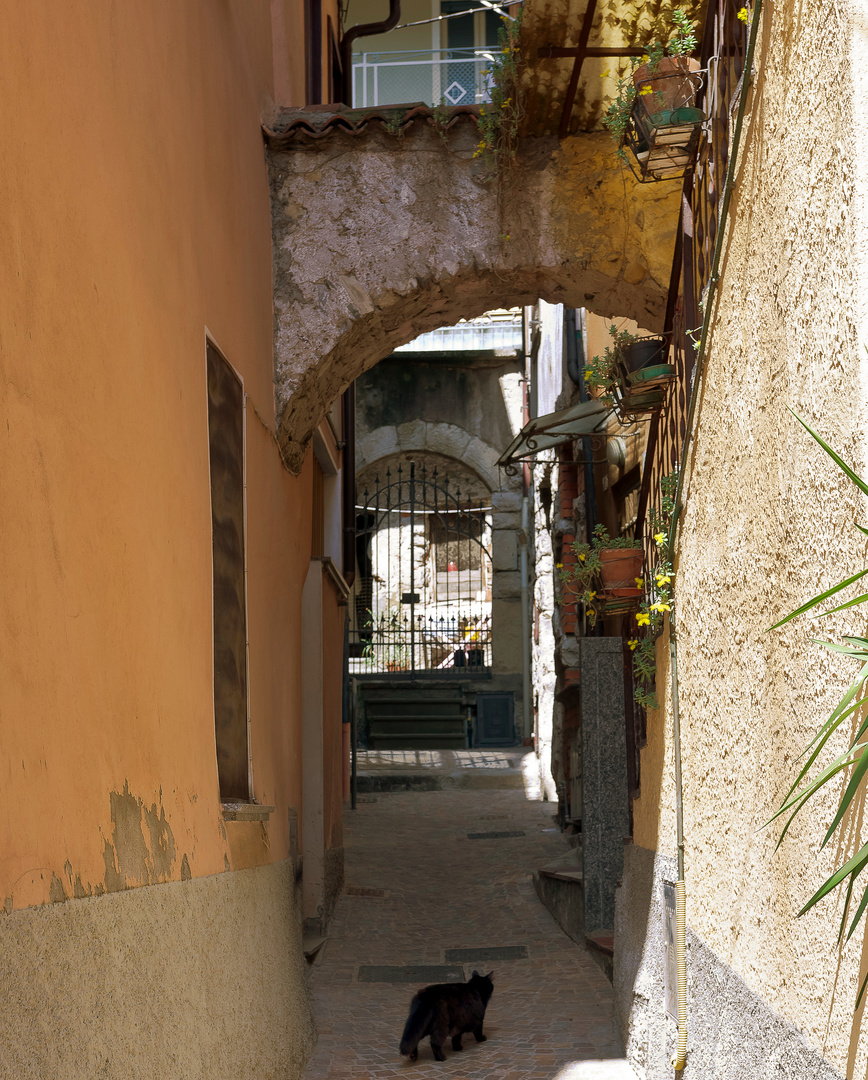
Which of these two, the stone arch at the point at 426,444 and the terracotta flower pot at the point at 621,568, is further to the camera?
the stone arch at the point at 426,444

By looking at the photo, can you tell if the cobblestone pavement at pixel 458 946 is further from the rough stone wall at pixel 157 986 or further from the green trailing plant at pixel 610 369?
the green trailing plant at pixel 610 369

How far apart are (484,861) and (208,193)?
19.6 feet

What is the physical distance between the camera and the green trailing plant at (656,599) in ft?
13.1

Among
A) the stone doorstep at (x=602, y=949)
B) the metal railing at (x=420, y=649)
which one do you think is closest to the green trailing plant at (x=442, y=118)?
the stone doorstep at (x=602, y=949)

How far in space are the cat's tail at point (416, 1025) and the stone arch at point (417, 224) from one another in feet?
9.50

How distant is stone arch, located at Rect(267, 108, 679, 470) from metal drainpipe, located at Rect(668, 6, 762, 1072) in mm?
2230

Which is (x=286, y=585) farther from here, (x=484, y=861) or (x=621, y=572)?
(x=484, y=861)

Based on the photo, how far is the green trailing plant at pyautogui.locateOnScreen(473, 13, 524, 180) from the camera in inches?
199

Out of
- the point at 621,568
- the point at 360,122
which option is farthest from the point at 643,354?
the point at 360,122

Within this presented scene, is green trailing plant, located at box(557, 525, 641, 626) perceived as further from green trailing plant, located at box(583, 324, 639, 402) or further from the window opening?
the window opening

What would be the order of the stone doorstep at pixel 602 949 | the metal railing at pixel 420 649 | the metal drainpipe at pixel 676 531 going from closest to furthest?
the metal drainpipe at pixel 676 531, the stone doorstep at pixel 602 949, the metal railing at pixel 420 649

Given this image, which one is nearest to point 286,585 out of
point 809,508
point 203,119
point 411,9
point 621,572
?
point 621,572

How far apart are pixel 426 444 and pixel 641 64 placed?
12.8 meters

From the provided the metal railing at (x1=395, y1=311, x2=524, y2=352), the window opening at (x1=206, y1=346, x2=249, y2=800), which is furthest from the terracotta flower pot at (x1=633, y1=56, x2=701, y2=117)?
the metal railing at (x1=395, y1=311, x2=524, y2=352)
